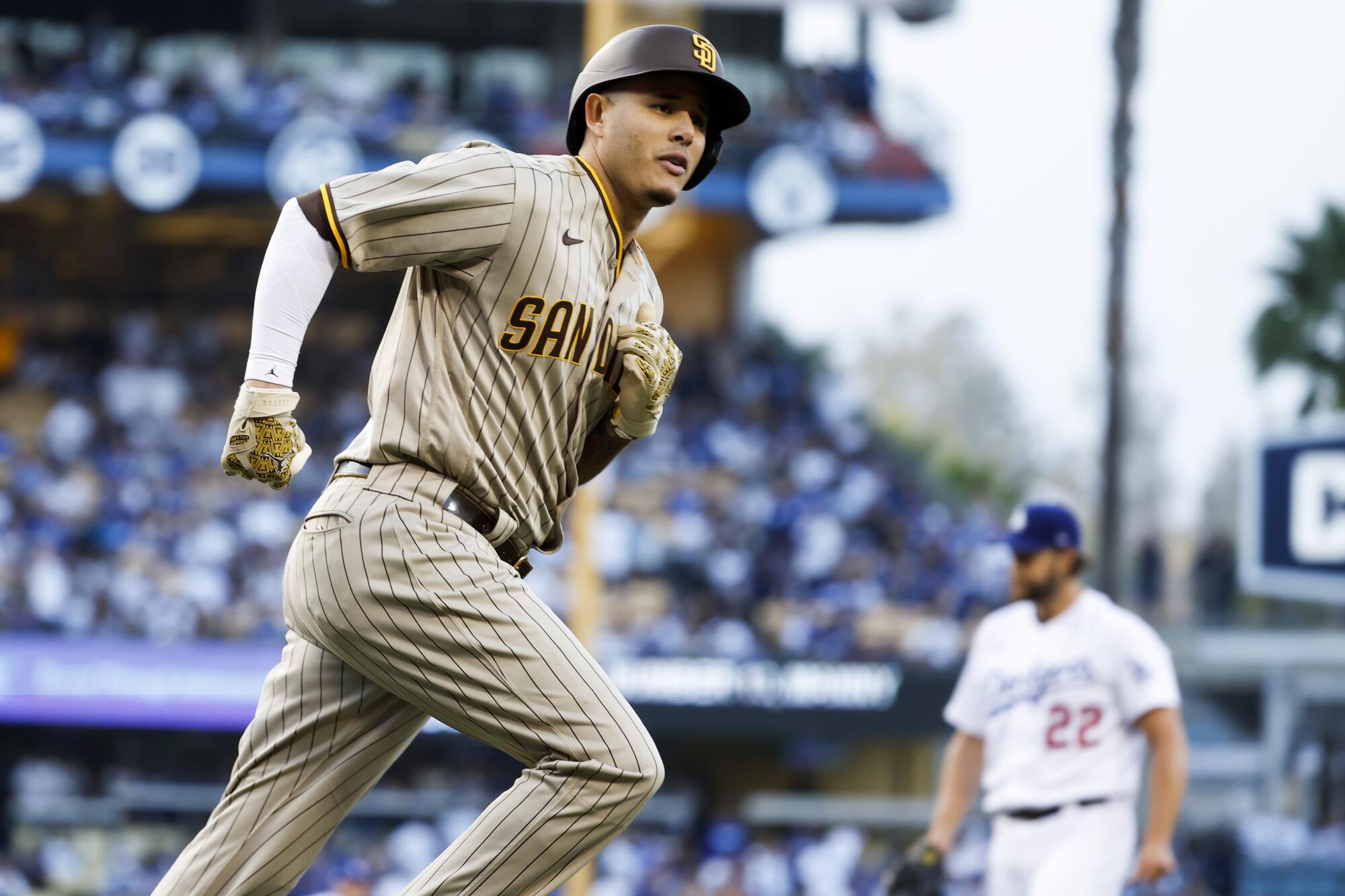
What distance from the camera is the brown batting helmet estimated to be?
9.21 ft

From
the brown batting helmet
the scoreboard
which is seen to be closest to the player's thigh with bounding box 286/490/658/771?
the brown batting helmet

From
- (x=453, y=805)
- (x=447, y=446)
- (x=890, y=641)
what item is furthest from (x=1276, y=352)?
(x=447, y=446)

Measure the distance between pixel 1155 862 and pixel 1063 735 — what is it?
43 cm

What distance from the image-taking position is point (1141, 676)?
4.83 m

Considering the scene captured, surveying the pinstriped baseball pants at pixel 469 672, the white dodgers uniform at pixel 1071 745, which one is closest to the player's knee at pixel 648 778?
the pinstriped baseball pants at pixel 469 672

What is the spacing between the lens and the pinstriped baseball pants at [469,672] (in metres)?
2.62

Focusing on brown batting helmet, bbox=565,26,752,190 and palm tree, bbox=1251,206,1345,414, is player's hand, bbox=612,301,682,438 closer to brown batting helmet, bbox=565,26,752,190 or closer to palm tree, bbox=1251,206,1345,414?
brown batting helmet, bbox=565,26,752,190

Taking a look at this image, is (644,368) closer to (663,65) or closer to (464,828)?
(663,65)

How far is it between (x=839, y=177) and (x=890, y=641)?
17.6ft

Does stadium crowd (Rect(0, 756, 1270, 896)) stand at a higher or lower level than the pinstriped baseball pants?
lower

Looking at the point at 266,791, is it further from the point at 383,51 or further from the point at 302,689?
the point at 383,51

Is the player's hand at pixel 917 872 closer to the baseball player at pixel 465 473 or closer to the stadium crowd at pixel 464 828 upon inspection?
the baseball player at pixel 465 473

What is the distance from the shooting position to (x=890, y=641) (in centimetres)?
1485

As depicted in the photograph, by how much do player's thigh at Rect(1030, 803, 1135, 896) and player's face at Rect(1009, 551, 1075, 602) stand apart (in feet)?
2.12
